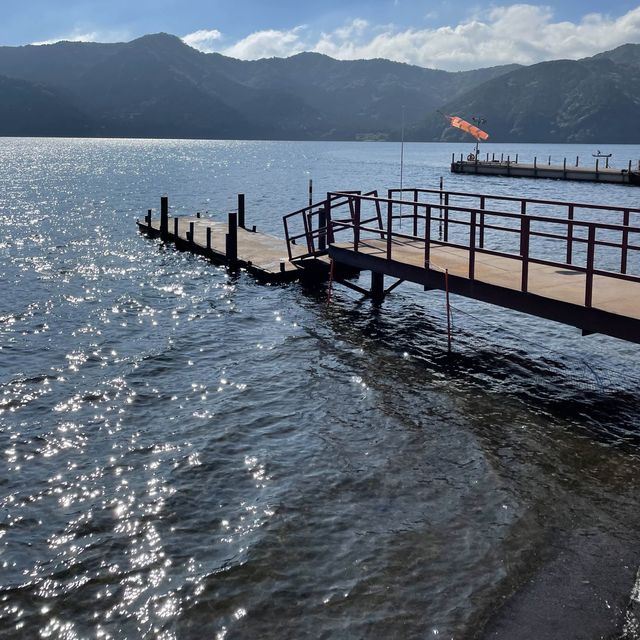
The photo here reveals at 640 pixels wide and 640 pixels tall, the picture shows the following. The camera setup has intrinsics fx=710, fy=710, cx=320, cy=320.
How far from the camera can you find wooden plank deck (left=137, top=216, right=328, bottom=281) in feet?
77.9

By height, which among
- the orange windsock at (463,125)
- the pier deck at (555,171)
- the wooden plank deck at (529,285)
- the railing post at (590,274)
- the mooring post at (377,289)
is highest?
the orange windsock at (463,125)

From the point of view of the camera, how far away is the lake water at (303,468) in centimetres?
775

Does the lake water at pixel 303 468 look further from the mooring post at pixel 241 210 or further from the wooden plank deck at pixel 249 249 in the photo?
the mooring post at pixel 241 210

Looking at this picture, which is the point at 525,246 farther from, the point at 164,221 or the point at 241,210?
the point at 241,210

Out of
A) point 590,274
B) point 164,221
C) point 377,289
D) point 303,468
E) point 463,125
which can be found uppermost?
point 463,125

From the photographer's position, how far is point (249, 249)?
28.5 meters

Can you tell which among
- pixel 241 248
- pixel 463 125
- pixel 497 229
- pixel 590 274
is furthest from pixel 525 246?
pixel 463 125

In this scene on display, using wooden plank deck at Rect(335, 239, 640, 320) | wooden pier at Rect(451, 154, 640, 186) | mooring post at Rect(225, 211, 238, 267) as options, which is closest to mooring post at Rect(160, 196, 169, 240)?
mooring post at Rect(225, 211, 238, 267)

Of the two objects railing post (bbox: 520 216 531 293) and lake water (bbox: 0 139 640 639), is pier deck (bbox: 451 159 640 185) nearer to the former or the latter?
lake water (bbox: 0 139 640 639)

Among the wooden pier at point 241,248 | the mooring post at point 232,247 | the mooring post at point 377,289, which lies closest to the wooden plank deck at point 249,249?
the wooden pier at point 241,248

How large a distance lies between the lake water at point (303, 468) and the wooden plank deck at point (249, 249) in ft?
8.32

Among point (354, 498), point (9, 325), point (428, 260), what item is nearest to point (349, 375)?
point (428, 260)

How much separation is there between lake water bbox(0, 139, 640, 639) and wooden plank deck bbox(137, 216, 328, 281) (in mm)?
2536

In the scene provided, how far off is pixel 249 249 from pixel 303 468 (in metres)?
18.5
